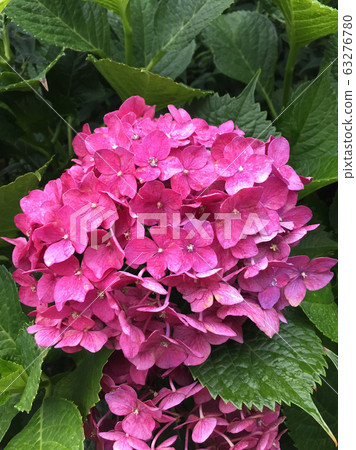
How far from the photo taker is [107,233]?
2.20ft

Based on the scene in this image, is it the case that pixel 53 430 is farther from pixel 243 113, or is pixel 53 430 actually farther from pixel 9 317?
pixel 243 113

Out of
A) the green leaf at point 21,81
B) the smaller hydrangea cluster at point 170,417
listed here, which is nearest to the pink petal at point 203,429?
the smaller hydrangea cluster at point 170,417

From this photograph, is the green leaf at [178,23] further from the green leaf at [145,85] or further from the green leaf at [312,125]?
the green leaf at [312,125]

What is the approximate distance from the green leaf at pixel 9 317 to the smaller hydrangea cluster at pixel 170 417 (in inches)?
6.9

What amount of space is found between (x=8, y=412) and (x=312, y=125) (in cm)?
67

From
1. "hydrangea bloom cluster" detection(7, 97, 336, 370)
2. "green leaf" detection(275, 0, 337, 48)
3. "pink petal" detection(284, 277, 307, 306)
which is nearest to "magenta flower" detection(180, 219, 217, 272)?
"hydrangea bloom cluster" detection(7, 97, 336, 370)

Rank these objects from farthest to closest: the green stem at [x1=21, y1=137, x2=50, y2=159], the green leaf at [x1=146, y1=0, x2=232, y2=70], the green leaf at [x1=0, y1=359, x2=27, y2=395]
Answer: the green stem at [x1=21, y1=137, x2=50, y2=159] < the green leaf at [x1=146, y1=0, x2=232, y2=70] < the green leaf at [x1=0, y1=359, x2=27, y2=395]

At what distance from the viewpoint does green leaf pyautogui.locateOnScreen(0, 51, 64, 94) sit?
0.90m

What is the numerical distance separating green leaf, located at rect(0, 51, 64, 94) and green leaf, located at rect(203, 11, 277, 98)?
0.37 m

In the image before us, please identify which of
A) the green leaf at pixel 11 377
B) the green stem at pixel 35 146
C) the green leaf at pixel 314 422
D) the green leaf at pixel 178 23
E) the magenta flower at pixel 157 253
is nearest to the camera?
the magenta flower at pixel 157 253

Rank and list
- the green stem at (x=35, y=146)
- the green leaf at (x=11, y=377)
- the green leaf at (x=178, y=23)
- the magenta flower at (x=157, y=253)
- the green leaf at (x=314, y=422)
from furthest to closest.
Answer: the green stem at (x=35, y=146)
the green leaf at (x=178, y=23)
the green leaf at (x=314, y=422)
the green leaf at (x=11, y=377)
the magenta flower at (x=157, y=253)

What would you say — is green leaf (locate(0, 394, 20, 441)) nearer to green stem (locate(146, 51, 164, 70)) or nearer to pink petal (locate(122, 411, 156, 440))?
pink petal (locate(122, 411, 156, 440))

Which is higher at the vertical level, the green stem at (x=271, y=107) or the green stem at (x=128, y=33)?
the green stem at (x=128, y=33)

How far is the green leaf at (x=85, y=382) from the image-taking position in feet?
2.39
